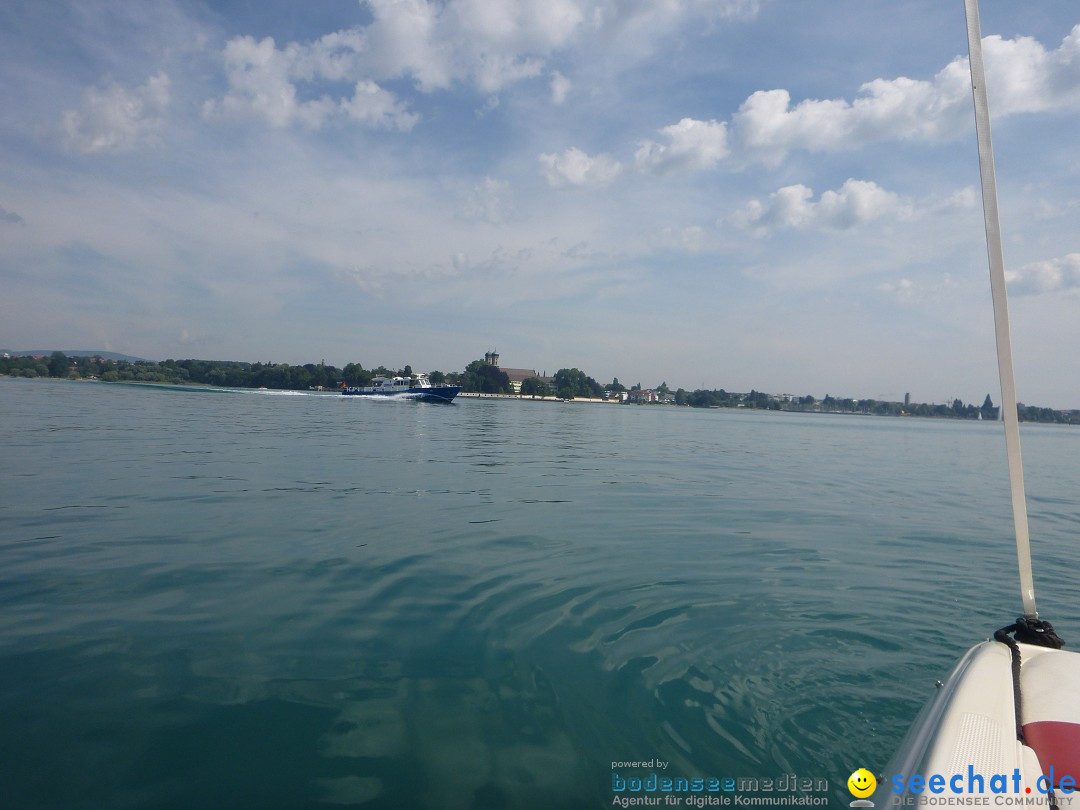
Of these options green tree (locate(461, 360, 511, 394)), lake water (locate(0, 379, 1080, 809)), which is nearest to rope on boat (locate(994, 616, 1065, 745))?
lake water (locate(0, 379, 1080, 809))

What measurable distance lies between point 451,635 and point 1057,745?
4288mm

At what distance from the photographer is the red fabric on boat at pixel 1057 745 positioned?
2744 mm

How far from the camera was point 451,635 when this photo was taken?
5672 mm

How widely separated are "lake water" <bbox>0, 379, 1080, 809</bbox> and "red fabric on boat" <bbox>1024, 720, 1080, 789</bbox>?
3.71 ft

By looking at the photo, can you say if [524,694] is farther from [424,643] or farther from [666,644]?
[666,644]

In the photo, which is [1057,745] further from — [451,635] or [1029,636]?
[451,635]

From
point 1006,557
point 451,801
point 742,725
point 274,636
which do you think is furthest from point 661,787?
point 1006,557

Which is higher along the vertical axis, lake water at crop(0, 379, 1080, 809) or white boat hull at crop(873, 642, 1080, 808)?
white boat hull at crop(873, 642, 1080, 808)

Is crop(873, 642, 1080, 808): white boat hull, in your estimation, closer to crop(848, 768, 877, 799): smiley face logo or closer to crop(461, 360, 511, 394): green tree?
crop(848, 768, 877, 799): smiley face logo

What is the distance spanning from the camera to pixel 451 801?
347 centimetres

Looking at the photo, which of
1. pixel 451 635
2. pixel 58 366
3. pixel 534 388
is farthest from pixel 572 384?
pixel 451 635

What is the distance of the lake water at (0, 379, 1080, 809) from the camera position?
148 inches

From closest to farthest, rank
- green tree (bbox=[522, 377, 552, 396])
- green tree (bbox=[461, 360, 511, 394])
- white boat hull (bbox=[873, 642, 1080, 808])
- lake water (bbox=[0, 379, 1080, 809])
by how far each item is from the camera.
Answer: white boat hull (bbox=[873, 642, 1080, 808]) < lake water (bbox=[0, 379, 1080, 809]) < green tree (bbox=[461, 360, 511, 394]) < green tree (bbox=[522, 377, 552, 396])

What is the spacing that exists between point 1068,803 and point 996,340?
292cm
